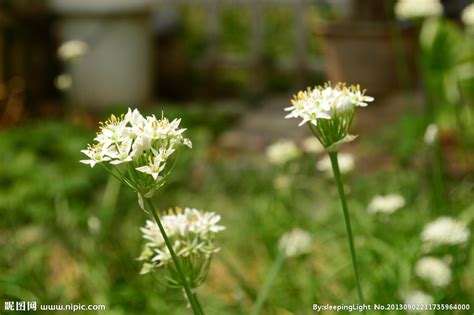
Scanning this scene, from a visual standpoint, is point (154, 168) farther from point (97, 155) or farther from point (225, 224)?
point (225, 224)

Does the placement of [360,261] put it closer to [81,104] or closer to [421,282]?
[421,282]

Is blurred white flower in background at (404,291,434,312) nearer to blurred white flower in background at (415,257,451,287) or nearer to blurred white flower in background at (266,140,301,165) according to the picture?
blurred white flower in background at (415,257,451,287)

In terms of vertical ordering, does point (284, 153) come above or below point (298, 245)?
above

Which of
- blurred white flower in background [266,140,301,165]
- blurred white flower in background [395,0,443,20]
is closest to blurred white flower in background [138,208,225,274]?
blurred white flower in background [266,140,301,165]

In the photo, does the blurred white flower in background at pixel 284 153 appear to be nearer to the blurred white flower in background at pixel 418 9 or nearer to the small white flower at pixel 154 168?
the blurred white flower in background at pixel 418 9

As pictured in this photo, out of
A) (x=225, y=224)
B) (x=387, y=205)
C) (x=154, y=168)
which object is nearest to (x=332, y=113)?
Result: (x=154, y=168)

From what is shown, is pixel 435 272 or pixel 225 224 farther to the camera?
pixel 225 224

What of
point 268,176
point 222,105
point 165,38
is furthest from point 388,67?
point 165,38
